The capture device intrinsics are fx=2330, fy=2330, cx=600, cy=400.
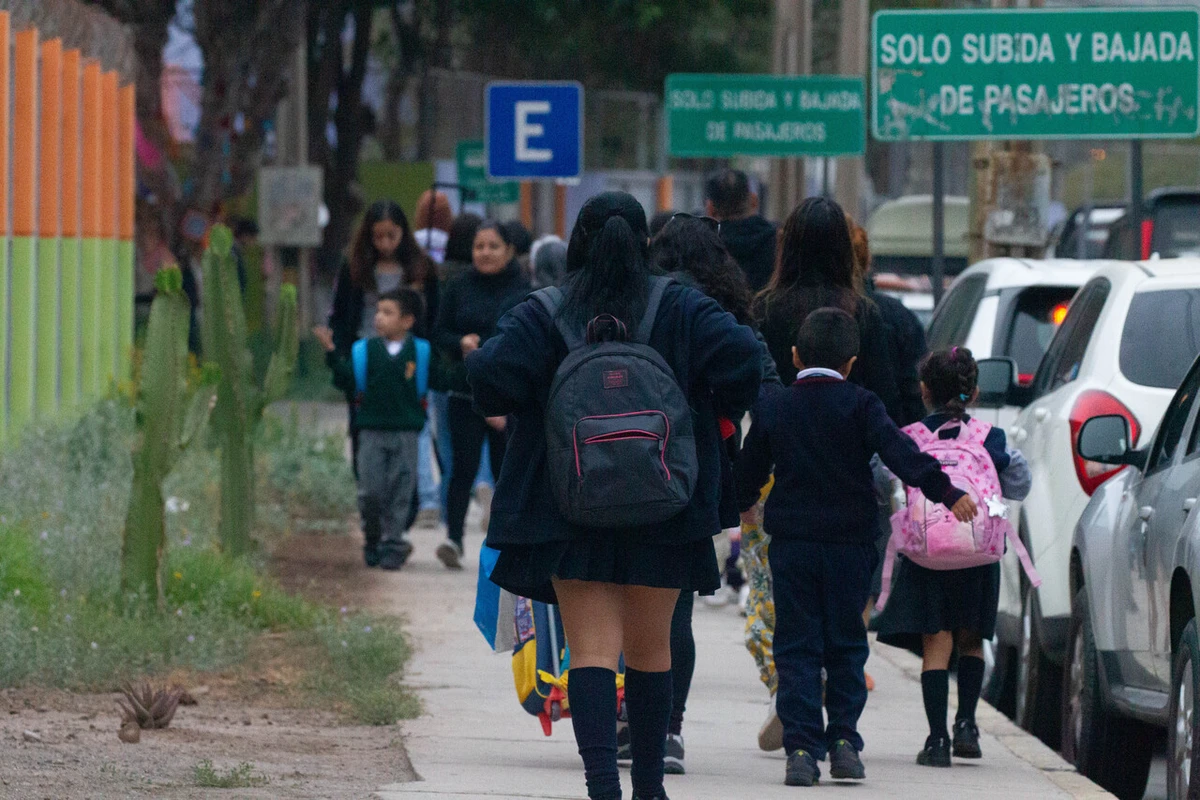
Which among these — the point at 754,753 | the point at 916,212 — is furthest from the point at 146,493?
the point at 916,212

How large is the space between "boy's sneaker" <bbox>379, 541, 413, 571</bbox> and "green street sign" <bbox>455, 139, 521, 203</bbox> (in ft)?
42.3

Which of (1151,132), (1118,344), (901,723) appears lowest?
(901,723)

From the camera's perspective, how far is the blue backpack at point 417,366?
11.6m

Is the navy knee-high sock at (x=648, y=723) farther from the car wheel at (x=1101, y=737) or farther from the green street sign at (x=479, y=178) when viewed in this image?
the green street sign at (x=479, y=178)

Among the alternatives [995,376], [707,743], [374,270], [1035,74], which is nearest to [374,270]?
[374,270]

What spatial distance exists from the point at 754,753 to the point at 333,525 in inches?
257

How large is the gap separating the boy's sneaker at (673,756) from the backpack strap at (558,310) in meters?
1.68

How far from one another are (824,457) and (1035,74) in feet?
27.9

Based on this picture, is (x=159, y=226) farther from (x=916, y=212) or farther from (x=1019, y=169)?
(x=1019, y=169)

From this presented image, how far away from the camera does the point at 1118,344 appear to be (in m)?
8.13

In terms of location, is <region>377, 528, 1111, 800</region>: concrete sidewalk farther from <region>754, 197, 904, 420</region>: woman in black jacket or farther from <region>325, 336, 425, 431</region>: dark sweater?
<region>325, 336, 425, 431</region>: dark sweater

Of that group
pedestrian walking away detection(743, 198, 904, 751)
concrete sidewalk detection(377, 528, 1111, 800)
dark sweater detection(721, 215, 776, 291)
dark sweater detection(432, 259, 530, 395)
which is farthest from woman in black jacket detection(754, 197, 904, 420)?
dark sweater detection(432, 259, 530, 395)

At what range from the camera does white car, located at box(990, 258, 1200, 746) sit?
8.05 metres

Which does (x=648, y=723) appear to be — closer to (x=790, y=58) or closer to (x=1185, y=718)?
(x=1185, y=718)
